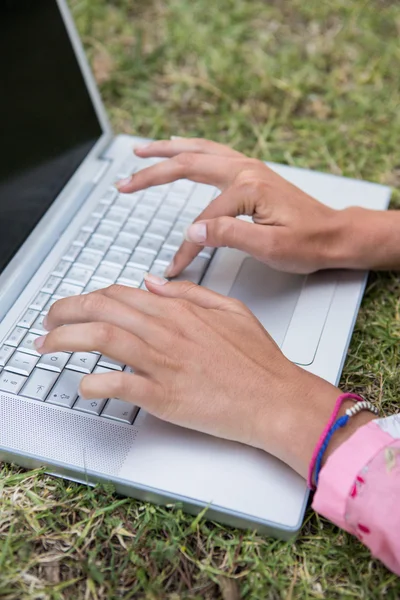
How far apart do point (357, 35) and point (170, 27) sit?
520 mm

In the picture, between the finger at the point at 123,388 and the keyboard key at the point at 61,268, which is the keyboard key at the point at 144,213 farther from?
the finger at the point at 123,388

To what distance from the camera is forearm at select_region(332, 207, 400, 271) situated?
111 cm

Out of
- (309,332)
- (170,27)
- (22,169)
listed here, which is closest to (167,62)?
(170,27)

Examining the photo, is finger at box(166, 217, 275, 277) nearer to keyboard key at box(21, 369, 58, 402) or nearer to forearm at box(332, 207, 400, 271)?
forearm at box(332, 207, 400, 271)

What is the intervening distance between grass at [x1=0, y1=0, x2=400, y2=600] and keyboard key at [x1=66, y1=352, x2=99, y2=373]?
0.53 feet

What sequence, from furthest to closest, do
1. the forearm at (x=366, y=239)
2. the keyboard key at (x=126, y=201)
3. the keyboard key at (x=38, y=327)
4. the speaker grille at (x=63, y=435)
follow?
the keyboard key at (x=126, y=201) → the forearm at (x=366, y=239) → the keyboard key at (x=38, y=327) → the speaker grille at (x=63, y=435)

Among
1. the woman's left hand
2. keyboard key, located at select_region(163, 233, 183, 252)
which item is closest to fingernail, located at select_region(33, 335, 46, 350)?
the woman's left hand

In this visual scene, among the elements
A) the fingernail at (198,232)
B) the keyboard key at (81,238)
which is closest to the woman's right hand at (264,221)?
the fingernail at (198,232)

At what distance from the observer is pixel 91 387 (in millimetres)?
840

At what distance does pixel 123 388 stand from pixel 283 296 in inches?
14.1

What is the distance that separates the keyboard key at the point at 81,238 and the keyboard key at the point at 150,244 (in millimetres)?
92

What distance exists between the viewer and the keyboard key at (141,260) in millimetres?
1117

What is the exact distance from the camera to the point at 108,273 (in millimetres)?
1104

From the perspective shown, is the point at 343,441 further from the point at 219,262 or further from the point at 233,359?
the point at 219,262
